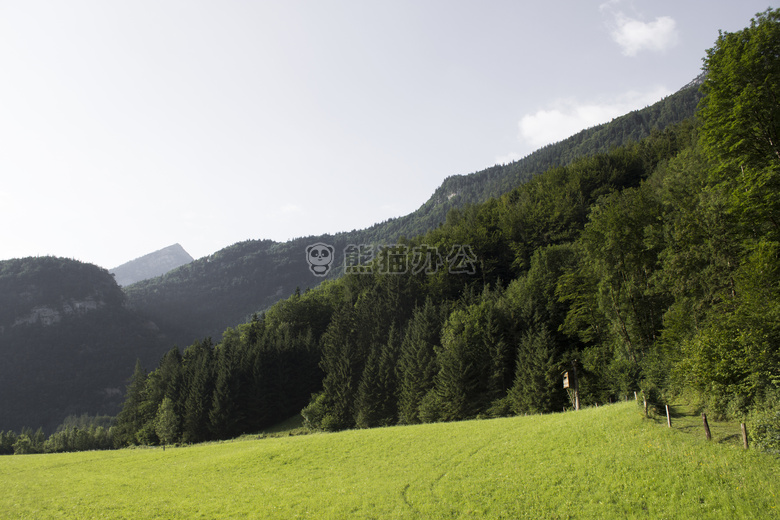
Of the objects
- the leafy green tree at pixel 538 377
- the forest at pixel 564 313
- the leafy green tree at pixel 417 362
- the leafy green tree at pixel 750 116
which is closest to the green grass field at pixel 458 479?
the forest at pixel 564 313

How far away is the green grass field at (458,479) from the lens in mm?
16219

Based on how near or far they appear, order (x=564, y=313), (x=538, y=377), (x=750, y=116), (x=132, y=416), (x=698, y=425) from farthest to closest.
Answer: (x=132, y=416), (x=564, y=313), (x=538, y=377), (x=750, y=116), (x=698, y=425)

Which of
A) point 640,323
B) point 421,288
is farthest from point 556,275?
point 421,288

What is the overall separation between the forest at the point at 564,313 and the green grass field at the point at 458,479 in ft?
10.6

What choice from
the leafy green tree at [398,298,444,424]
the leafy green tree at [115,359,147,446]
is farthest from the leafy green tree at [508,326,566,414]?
the leafy green tree at [115,359,147,446]

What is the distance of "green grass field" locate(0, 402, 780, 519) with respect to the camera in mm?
16219

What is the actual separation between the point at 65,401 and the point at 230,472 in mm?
221767

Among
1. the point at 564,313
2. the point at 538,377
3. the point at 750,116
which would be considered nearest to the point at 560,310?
the point at 564,313

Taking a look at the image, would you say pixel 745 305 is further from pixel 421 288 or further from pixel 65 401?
pixel 65 401

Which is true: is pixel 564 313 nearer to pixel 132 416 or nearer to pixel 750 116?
A: pixel 750 116

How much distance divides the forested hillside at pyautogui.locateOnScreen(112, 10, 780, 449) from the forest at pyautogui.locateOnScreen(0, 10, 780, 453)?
0.61 ft

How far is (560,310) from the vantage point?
202 ft

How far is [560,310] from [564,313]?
700mm

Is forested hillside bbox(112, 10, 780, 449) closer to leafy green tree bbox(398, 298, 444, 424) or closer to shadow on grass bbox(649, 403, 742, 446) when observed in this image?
leafy green tree bbox(398, 298, 444, 424)
